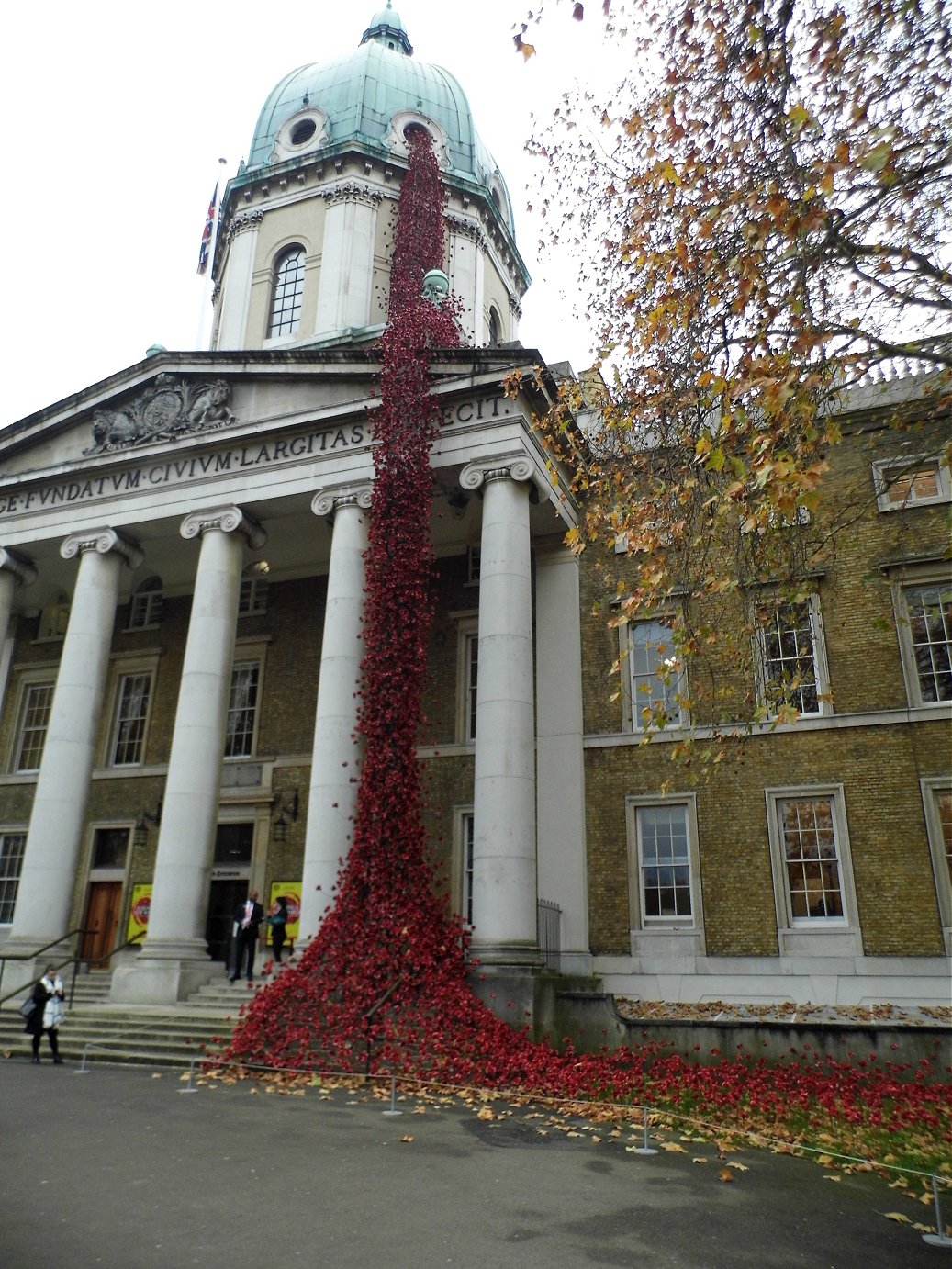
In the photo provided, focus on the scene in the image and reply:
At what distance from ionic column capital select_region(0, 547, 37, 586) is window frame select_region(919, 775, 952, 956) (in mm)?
19236

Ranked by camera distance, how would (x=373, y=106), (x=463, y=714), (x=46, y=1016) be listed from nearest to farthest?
(x=46, y=1016) → (x=463, y=714) → (x=373, y=106)

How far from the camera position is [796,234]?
7.71 meters

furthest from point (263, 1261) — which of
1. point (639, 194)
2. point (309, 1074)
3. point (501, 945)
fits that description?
point (639, 194)

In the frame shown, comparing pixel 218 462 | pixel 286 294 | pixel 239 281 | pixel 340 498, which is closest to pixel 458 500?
pixel 340 498

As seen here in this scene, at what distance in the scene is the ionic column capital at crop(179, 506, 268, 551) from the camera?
1878 centimetres

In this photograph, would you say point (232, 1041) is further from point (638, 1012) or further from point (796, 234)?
point (796, 234)

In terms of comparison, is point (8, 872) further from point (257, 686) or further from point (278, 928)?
point (278, 928)

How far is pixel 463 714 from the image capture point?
20281mm

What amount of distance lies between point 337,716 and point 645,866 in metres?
6.84

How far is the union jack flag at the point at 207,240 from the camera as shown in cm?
2708

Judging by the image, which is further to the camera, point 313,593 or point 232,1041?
point 313,593

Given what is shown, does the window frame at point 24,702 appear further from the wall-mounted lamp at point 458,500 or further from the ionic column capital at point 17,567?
the wall-mounted lamp at point 458,500

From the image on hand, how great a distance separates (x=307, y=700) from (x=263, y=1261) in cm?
1682

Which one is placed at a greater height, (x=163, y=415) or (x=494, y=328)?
(x=494, y=328)
